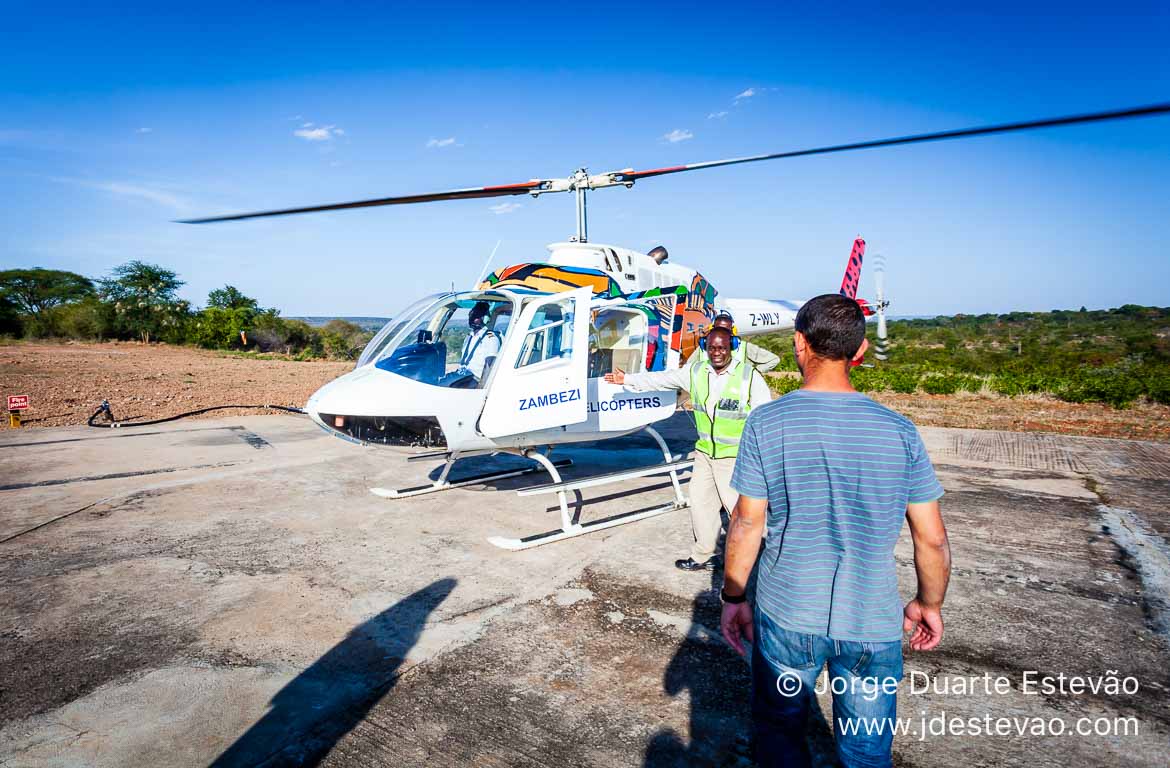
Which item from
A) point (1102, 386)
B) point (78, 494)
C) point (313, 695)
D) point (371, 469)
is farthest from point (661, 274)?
point (1102, 386)

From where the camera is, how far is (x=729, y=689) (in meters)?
3.39

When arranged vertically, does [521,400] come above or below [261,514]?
above

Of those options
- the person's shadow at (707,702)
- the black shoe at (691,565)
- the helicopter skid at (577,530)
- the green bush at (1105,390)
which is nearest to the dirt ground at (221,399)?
the green bush at (1105,390)

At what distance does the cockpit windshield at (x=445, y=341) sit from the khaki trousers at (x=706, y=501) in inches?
87.5

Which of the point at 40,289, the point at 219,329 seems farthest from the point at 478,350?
the point at 40,289

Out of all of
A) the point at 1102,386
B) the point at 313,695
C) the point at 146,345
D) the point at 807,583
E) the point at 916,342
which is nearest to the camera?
the point at 807,583

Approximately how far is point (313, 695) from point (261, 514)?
12.6ft

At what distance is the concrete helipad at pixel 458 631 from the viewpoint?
3016mm

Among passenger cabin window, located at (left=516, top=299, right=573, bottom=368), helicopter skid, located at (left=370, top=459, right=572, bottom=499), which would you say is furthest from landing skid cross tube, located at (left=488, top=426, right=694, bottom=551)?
helicopter skid, located at (left=370, top=459, right=572, bottom=499)

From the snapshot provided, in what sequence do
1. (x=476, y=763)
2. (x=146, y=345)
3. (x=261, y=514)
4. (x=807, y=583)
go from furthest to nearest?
(x=146, y=345), (x=261, y=514), (x=476, y=763), (x=807, y=583)

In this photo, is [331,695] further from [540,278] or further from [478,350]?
[540,278]

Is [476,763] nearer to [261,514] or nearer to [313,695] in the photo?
[313,695]

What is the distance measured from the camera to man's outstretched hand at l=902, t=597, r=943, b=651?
2039 mm

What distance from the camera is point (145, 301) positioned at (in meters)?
44.1
